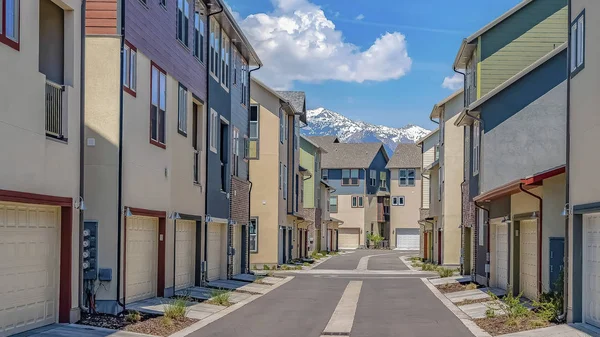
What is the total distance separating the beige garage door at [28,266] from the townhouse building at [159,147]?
231 centimetres

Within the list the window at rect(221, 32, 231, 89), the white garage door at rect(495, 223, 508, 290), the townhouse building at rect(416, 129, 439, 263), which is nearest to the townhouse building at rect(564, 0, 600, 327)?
the white garage door at rect(495, 223, 508, 290)

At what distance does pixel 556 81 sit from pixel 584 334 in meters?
10.3

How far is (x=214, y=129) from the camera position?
87.9 feet

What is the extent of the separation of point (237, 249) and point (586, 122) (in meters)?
19.8

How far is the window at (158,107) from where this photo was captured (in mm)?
19344

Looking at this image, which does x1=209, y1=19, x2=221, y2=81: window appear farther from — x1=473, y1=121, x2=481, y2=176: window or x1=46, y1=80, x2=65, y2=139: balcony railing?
x1=46, y1=80, x2=65, y2=139: balcony railing

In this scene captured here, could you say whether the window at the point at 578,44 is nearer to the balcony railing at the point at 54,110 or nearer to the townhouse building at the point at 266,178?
the balcony railing at the point at 54,110

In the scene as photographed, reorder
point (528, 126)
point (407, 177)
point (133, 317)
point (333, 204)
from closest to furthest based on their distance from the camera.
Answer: point (133, 317), point (528, 126), point (407, 177), point (333, 204)

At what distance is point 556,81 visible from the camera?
73.0 ft

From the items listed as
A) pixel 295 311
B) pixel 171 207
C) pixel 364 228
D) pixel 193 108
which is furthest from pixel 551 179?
pixel 364 228

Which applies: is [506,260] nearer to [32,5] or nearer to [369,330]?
[369,330]

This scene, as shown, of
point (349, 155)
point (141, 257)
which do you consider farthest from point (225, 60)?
point (349, 155)

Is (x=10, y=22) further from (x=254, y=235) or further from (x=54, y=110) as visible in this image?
(x=254, y=235)

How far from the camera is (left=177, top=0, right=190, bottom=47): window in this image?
71.7 ft
